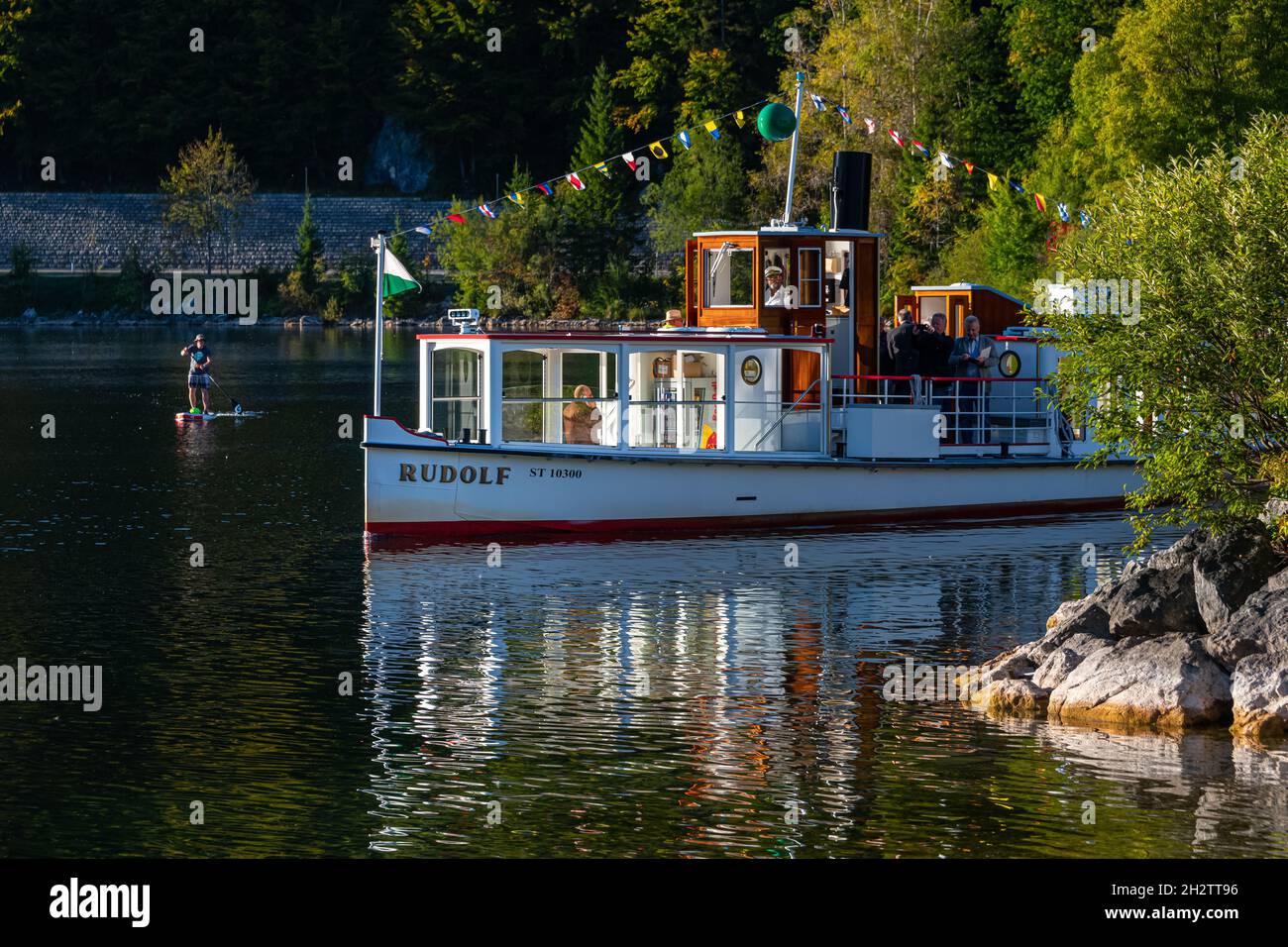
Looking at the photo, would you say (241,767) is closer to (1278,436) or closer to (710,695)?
(710,695)

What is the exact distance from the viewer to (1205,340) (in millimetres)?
21141

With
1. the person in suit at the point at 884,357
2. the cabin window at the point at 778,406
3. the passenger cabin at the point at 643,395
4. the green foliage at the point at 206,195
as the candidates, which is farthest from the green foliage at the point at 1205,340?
the green foliage at the point at 206,195

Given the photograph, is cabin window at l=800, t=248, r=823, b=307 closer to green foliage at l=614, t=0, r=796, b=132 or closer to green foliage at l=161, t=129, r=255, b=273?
green foliage at l=614, t=0, r=796, b=132

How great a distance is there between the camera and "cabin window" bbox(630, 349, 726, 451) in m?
32.1

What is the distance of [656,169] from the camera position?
106812 millimetres

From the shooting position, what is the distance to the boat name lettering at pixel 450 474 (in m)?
30.7

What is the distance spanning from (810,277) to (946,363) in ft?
8.69

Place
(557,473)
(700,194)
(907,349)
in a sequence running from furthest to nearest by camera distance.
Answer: (700,194) < (907,349) < (557,473)

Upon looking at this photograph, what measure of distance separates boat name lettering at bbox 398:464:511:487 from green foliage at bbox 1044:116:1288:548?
11485mm

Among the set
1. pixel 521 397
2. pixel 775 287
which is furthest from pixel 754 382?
pixel 521 397

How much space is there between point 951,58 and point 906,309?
155 ft

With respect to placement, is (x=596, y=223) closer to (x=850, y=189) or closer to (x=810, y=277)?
(x=850, y=189)

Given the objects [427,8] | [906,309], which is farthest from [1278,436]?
[427,8]

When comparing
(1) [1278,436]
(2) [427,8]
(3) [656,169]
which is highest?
(2) [427,8]
